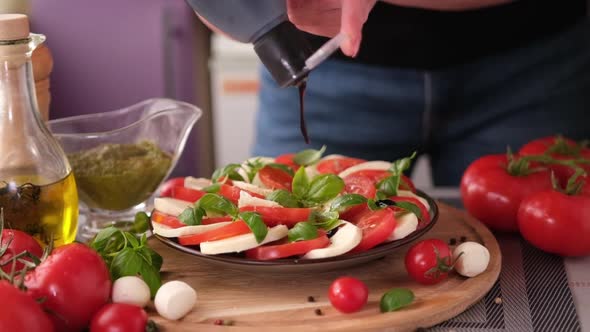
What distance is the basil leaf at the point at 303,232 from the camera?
1.11 metres

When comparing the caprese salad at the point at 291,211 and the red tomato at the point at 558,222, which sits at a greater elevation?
the caprese salad at the point at 291,211

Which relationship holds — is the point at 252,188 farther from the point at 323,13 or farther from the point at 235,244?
the point at 323,13

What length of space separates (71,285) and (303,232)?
314mm

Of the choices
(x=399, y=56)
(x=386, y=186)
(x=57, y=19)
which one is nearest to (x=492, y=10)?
(x=399, y=56)

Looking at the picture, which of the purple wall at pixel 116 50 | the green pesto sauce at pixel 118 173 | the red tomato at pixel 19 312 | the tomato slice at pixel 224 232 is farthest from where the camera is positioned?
the purple wall at pixel 116 50

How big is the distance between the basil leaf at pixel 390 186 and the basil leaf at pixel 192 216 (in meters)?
0.28

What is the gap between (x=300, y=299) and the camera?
3.65ft

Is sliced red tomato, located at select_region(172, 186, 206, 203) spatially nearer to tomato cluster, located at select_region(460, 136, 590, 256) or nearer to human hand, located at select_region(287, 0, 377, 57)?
human hand, located at select_region(287, 0, 377, 57)

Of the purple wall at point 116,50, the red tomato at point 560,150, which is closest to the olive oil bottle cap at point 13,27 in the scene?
the red tomato at point 560,150

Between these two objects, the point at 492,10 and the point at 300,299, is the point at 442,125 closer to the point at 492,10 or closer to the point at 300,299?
the point at 492,10

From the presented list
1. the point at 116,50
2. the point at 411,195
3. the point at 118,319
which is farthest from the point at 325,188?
the point at 116,50

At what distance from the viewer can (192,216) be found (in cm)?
117

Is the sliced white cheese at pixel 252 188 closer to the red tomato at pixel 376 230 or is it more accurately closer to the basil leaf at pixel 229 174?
the basil leaf at pixel 229 174

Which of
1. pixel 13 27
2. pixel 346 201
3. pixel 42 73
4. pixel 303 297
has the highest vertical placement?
pixel 13 27
